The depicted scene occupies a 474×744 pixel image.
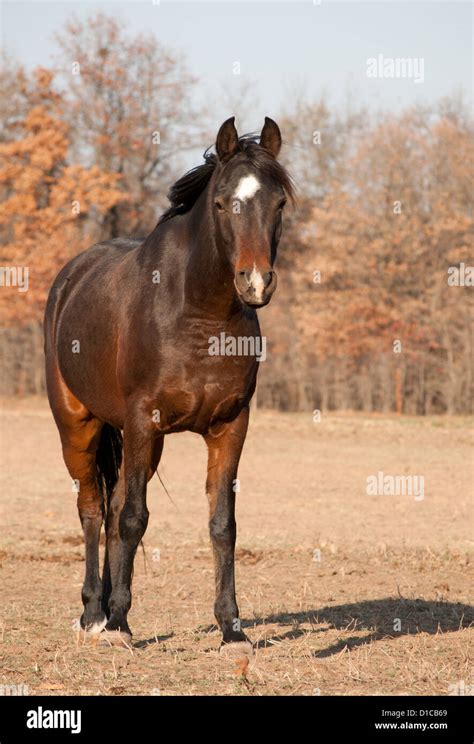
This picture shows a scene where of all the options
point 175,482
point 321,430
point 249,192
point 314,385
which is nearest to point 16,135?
point 314,385

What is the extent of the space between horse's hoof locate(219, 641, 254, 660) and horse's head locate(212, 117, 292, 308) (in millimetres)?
2075

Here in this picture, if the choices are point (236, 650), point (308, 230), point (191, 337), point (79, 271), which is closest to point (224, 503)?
point (236, 650)

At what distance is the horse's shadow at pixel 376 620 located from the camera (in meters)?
6.67

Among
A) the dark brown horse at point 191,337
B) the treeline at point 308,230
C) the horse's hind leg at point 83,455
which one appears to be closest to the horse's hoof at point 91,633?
the dark brown horse at point 191,337

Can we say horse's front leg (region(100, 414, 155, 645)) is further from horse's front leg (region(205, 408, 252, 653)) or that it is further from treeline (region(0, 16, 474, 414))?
treeline (region(0, 16, 474, 414))

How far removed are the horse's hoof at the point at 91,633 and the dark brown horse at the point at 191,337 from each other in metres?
0.01

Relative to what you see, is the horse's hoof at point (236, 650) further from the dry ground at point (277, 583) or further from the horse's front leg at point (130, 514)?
the horse's front leg at point (130, 514)

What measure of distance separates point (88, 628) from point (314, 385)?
86.9ft

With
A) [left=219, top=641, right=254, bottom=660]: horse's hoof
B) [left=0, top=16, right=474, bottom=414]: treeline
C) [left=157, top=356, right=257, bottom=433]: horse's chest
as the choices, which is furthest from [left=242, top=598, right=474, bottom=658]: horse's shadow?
[left=0, top=16, right=474, bottom=414]: treeline

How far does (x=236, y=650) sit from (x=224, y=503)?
873 mm

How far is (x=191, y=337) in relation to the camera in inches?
234

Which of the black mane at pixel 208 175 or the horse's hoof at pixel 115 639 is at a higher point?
the black mane at pixel 208 175

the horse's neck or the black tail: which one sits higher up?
the horse's neck

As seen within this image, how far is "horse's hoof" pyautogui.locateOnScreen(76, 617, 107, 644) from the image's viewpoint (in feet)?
→ 20.9
